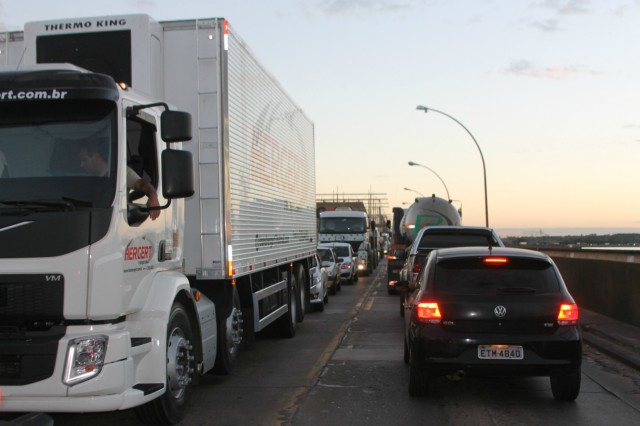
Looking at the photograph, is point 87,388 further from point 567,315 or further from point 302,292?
point 302,292

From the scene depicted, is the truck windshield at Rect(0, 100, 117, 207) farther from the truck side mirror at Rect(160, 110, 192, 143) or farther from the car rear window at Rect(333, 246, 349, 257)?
the car rear window at Rect(333, 246, 349, 257)

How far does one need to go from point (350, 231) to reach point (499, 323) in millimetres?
27595

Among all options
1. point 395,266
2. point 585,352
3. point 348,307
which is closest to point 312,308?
point 348,307

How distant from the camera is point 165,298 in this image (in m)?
5.98

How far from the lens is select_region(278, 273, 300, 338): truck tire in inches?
481

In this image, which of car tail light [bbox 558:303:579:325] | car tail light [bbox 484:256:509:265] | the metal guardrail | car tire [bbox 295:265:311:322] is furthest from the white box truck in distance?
the metal guardrail

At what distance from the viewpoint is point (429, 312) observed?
6.95 m

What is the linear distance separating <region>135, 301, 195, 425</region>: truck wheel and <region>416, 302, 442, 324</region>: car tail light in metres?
2.31

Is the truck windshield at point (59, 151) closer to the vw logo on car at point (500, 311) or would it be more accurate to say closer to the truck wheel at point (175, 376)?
the truck wheel at point (175, 376)

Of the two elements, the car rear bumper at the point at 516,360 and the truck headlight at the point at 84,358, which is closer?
the truck headlight at the point at 84,358

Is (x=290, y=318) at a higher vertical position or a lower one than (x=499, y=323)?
lower

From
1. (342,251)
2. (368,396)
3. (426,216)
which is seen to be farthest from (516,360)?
Answer: (342,251)

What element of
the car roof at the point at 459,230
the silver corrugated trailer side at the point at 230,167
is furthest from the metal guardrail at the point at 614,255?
the silver corrugated trailer side at the point at 230,167

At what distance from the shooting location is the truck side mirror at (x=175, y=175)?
5684 mm
